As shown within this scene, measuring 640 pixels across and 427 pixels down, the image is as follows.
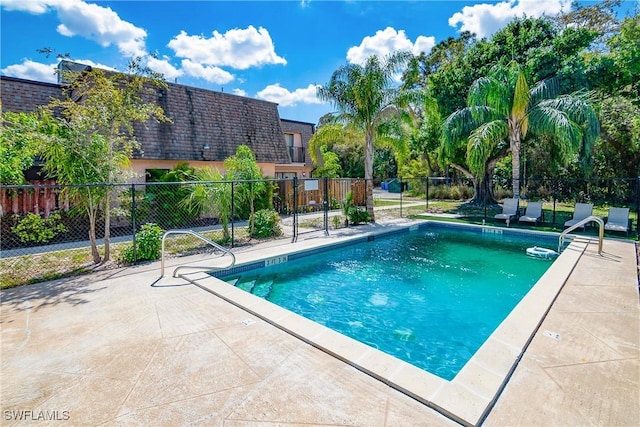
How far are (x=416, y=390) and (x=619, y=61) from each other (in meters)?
19.4

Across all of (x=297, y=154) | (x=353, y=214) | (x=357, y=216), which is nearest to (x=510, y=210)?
(x=357, y=216)

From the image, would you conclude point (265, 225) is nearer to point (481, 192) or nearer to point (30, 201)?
point (30, 201)

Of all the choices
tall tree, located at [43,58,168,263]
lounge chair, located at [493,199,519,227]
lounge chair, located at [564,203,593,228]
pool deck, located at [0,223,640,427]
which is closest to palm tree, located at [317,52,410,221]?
lounge chair, located at [493,199,519,227]

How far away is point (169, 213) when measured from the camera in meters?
12.4

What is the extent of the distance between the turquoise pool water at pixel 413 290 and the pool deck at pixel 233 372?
1306 millimetres

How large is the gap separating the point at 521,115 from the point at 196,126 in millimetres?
14357

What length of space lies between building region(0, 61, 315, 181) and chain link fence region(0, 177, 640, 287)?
1.71m

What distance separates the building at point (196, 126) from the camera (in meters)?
11.9

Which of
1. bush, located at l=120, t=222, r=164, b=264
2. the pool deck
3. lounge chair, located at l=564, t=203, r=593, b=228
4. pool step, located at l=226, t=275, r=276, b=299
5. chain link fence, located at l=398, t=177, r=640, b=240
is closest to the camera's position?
the pool deck

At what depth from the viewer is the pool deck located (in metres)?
2.74

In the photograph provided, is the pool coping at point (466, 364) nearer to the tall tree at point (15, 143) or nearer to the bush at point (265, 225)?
the bush at point (265, 225)

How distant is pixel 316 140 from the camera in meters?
14.7

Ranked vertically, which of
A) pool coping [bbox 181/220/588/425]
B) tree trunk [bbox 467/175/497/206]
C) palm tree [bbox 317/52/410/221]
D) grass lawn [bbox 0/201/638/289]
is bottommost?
pool coping [bbox 181/220/588/425]

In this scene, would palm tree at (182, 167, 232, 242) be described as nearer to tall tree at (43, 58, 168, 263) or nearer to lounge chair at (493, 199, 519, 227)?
tall tree at (43, 58, 168, 263)
